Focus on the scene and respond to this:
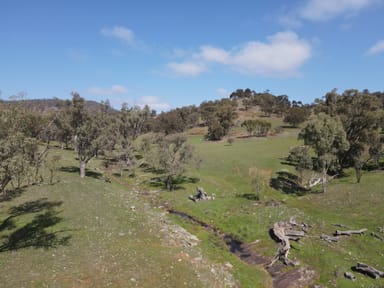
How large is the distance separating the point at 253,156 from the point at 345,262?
53.1 metres

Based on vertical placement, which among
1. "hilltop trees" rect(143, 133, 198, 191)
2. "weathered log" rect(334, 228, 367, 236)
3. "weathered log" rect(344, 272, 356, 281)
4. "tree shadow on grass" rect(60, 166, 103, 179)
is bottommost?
"weathered log" rect(344, 272, 356, 281)

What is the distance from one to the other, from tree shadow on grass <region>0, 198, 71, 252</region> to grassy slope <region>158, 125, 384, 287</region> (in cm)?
1825

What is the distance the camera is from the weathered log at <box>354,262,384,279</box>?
22.1 m

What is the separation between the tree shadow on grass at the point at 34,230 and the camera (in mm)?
24547

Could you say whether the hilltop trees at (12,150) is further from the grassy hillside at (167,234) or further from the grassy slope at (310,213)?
the grassy slope at (310,213)

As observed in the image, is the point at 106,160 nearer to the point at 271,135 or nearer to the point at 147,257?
the point at 147,257

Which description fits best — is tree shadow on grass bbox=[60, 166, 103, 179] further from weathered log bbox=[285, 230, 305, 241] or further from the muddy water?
weathered log bbox=[285, 230, 305, 241]

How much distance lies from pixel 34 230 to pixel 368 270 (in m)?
31.8

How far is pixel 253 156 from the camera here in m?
77.1

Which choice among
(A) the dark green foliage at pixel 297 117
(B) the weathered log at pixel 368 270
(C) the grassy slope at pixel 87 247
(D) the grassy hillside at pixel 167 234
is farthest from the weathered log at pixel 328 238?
(A) the dark green foliage at pixel 297 117

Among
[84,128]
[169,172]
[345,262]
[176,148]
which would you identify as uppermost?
[84,128]

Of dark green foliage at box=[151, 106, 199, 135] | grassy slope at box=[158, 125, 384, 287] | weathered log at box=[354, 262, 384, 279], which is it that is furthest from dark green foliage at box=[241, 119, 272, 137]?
weathered log at box=[354, 262, 384, 279]

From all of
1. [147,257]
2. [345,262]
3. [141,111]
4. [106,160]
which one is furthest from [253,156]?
[147,257]

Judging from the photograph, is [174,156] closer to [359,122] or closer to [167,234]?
[167,234]
